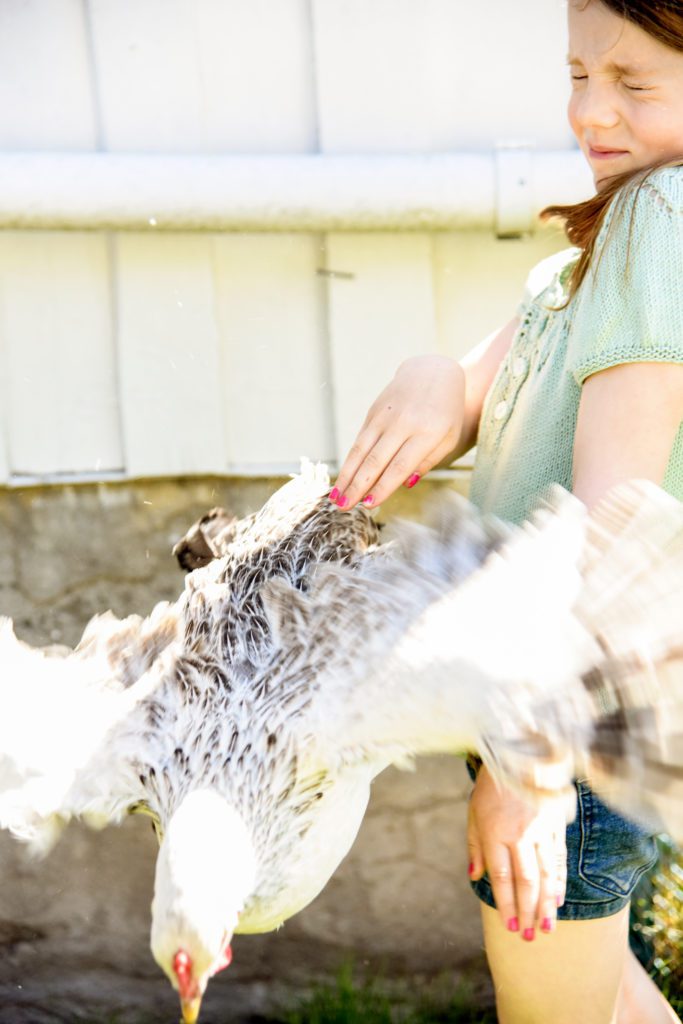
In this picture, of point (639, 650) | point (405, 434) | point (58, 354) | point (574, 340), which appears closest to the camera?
point (639, 650)

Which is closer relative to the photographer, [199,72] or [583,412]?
[583,412]

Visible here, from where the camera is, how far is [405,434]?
1.98 m

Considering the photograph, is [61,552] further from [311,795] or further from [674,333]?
[674,333]

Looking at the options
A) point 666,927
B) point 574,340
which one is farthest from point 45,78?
point 666,927

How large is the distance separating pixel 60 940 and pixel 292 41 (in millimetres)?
2381

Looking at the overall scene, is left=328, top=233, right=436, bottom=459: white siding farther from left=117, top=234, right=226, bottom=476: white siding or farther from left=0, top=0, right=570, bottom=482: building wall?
left=117, top=234, right=226, bottom=476: white siding

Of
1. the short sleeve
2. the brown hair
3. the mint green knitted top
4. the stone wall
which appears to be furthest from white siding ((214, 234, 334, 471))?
the short sleeve

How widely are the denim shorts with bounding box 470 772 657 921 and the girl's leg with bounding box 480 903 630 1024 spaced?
0.12ft

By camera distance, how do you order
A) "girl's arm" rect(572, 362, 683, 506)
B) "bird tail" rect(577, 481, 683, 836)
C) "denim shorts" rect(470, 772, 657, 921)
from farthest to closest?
"denim shorts" rect(470, 772, 657, 921)
"girl's arm" rect(572, 362, 683, 506)
"bird tail" rect(577, 481, 683, 836)

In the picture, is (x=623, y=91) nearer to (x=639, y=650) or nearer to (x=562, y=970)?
(x=639, y=650)

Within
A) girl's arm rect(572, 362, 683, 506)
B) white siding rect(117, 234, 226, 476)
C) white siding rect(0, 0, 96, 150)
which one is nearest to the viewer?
girl's arm rect(572, 362, 683, 506)

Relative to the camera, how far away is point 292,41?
8.89ft

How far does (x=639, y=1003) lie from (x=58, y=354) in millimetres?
1956

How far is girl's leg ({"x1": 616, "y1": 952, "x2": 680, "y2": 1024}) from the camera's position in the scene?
2162 millimetres
